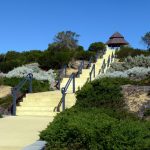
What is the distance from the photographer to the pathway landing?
38.1 feet

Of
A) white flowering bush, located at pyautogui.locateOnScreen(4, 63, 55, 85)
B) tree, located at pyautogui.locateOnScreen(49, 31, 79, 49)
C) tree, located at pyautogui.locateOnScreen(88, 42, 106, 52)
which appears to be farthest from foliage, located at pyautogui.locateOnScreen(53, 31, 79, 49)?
white flowering bush, located at pyautogui.locateOnScreen(4, 63, 55, 85)

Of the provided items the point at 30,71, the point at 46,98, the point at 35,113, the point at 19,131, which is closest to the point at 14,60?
the point at 30,71

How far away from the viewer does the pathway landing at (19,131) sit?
11.6 meters

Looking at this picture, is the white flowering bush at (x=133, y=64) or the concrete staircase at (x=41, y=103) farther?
the white flowering bush at (x=133, y=64)

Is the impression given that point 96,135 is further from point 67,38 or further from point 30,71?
point 67,38

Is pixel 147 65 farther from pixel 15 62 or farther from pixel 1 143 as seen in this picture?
pixel 1 143

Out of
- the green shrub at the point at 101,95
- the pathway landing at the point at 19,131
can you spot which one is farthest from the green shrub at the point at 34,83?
the green shrub at the point at 101,95

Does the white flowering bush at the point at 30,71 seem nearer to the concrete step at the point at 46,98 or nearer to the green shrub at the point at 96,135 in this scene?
the concrete step at the point at 46,98

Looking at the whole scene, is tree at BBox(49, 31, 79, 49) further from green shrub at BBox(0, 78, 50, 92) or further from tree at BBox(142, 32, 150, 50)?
green shrub at BBox(0, 78, 50, 92)

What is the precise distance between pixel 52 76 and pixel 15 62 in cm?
570

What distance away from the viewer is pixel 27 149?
9.74 m

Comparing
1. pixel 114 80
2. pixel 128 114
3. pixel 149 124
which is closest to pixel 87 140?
pixel 149 124

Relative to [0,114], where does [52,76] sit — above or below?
above

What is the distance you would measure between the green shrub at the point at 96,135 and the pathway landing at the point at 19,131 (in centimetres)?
172
